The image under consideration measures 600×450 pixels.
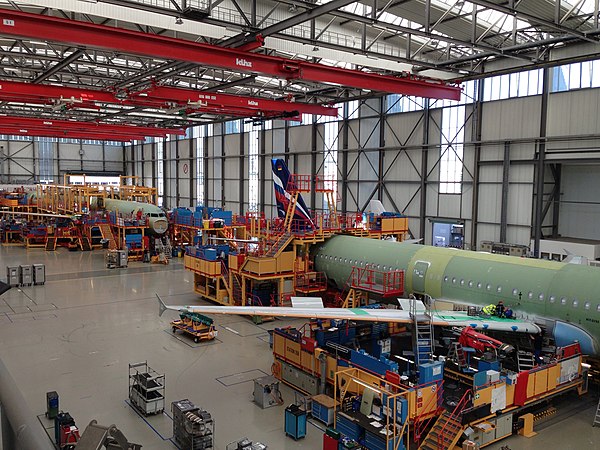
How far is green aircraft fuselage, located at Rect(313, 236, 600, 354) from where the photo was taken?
18.7 metres

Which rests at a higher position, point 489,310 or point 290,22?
point 290,22

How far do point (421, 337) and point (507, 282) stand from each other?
16.3ft

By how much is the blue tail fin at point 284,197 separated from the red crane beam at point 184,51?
6.07 metres

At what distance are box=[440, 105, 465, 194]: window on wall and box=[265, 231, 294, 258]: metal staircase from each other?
16.9 m

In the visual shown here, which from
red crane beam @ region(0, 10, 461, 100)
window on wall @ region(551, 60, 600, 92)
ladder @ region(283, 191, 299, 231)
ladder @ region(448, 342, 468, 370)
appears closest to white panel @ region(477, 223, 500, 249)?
window on wall @ region(551, 60, 600, 92)

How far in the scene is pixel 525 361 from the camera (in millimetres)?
18375

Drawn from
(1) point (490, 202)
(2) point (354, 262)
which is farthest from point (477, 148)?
(2) point (354, 262)

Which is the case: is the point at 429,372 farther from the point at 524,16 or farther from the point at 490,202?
the point at 490,202

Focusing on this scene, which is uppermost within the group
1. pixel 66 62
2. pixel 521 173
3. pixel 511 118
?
pixel 66 62

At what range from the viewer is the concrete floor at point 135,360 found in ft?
54.2

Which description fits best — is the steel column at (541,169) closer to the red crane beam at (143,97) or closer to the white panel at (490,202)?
the white panel at (490,202)

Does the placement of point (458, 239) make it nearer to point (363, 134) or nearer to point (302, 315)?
point (363, 134)

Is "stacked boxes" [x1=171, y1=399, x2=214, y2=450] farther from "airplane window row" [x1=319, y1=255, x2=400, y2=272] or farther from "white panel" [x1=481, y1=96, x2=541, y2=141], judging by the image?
"white panel" [x1=481, y1=96, x2=541, y2=141]

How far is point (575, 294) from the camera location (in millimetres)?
18938
